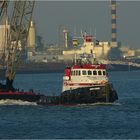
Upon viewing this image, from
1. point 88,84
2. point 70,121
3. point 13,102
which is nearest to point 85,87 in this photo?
point 88,84

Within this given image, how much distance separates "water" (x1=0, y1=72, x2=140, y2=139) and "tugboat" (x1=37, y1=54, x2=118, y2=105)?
0.77 m

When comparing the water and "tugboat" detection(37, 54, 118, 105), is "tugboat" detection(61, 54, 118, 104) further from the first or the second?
the water

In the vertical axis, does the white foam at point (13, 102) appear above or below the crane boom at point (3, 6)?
below

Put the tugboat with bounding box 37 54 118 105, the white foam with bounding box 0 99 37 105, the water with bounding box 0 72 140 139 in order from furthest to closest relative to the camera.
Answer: the white foam with bounding box 0 99 37 105 < the tugboat with bounding box 37 54 118 105 < the water with bounding box 0 72 140 139

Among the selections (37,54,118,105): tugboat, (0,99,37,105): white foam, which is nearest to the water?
(0,99,37,105): white foam

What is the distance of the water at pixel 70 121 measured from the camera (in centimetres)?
6231

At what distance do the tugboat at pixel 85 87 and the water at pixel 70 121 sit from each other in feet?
2.51

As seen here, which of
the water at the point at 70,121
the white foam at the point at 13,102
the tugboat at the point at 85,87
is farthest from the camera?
the white foam at the point at 13,102

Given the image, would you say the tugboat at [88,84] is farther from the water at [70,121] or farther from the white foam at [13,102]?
the white foam at [13,102]

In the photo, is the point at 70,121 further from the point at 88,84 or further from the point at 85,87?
the point at 88,84

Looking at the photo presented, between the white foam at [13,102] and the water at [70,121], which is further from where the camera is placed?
the white foam at [13,102]

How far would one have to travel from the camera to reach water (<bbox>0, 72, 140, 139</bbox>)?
62.3m

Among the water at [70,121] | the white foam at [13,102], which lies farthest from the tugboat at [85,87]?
the white foam at [13,102]

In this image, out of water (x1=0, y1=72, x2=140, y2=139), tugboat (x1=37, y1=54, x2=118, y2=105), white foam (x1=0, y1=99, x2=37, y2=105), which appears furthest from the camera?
white foam (x1=0, y1=99, x2=37, y2=105)
